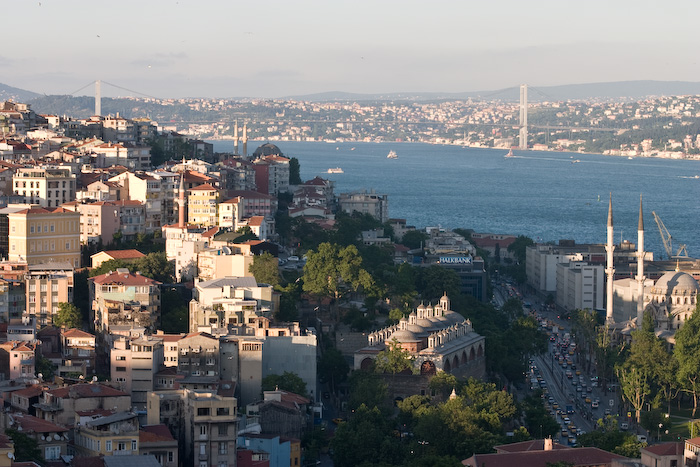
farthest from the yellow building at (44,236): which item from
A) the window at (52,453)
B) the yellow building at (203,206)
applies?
the window at (52,453)

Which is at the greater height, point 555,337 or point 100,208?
point 100,208

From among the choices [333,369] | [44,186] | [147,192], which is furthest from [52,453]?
[147,192]

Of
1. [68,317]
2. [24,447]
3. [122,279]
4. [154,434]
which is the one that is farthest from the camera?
[122,279]

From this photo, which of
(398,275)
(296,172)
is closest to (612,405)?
(398,275)

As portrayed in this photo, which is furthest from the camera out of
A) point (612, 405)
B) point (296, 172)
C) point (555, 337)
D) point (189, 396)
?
point (296, 172)

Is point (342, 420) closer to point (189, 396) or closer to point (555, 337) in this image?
point (189, 396)

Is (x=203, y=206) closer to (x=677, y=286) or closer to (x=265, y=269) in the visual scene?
(x=265, y=269)
